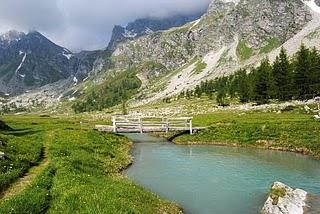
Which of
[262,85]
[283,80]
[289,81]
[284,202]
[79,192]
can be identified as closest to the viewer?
[79,192]

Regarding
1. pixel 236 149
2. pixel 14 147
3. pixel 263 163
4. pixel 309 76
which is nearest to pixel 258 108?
pixel 309 76

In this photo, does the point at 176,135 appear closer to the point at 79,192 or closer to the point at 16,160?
the point at 16,160

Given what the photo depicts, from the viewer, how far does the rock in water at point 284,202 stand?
1071 inches

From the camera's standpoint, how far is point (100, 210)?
23078 millimetres

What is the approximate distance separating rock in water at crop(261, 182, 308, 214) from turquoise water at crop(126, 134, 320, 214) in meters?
1.46

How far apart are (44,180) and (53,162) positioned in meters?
8.41

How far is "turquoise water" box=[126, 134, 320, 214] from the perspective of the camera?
3222cm

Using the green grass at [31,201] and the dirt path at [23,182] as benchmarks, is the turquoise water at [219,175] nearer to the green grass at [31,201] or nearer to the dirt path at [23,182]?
the dirt path at [23,182]

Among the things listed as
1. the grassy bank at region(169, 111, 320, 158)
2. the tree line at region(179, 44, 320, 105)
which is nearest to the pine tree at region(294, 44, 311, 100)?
the tree line at region(179, 44, 320, 105)

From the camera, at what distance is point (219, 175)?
42.9 meters

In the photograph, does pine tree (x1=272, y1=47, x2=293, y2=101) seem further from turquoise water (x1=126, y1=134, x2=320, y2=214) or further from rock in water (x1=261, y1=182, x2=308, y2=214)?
rock in water (x1=261, y1=182, x2=308, y2=214)

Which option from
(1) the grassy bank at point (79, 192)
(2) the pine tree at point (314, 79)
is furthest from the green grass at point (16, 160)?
(2) the pine tree at point (314, 79)

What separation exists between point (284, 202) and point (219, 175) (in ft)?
49.3

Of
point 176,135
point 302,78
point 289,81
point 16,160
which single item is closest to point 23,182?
point 16,160
